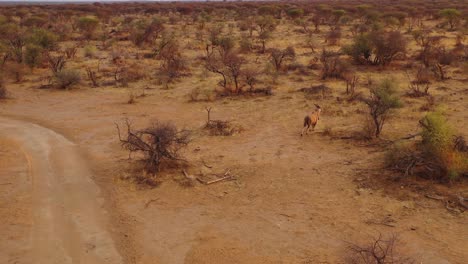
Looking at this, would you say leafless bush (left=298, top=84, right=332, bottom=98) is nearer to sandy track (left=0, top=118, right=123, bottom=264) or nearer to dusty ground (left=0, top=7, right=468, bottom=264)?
dusty ground (left=0, top=7, right=468, bottom=264)

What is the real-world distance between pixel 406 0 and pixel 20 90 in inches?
3128

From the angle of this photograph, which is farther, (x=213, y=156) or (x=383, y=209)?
(x=213, y=156)

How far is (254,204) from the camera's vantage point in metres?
9.37

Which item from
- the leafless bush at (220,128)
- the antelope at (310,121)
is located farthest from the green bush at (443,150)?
the leafless bush at (220,128)

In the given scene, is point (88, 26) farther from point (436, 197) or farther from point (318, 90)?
point (436, 197)

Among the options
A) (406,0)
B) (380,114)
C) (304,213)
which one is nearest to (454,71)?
(380,114)

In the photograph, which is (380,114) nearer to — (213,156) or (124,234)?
(213,156)

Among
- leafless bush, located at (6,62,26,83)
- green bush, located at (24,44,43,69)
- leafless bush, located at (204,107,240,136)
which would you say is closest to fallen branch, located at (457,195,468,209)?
leafless bush, located at (204,107,240,136)

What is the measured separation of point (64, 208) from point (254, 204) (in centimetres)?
377

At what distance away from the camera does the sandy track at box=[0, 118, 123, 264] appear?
25.3ft

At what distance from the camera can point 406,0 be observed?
84.8 metres

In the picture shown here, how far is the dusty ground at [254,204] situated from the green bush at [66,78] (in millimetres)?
5422

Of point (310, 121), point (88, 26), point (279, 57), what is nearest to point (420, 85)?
point (310, 121)

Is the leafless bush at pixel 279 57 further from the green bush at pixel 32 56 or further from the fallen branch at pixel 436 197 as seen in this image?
the fallen branch at pixel 436 197
